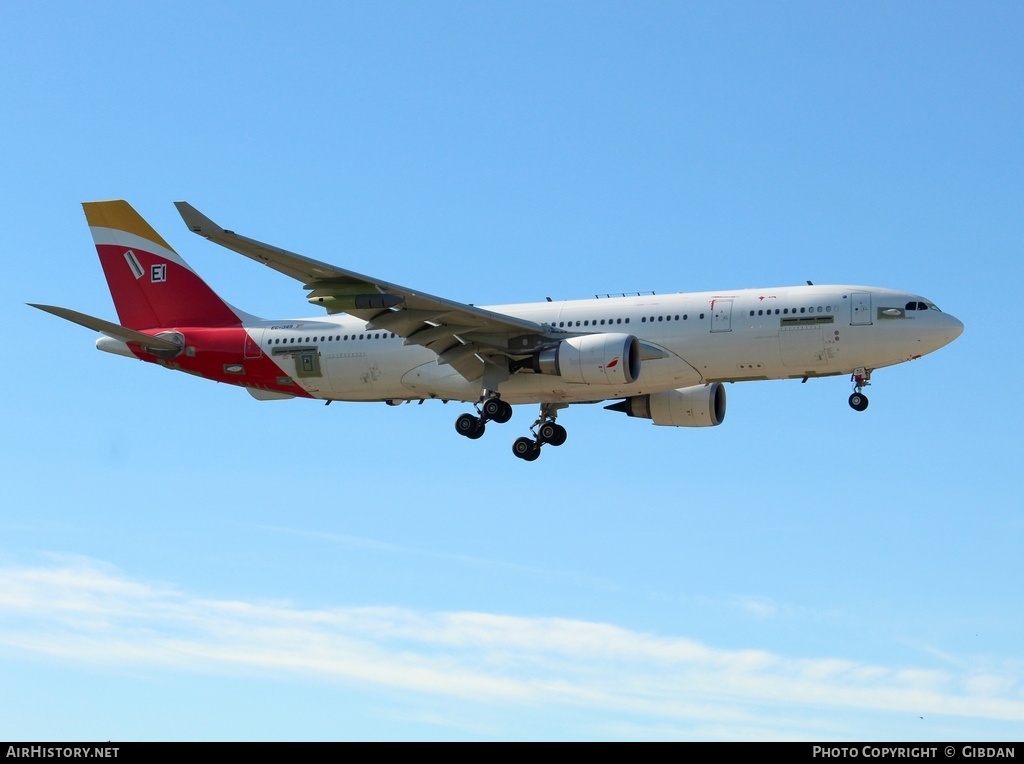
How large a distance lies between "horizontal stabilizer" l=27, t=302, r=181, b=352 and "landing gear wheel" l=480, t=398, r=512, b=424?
11.2 meters

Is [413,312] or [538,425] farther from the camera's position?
[538,425]

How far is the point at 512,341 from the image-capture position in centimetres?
4550

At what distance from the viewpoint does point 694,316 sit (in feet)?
145

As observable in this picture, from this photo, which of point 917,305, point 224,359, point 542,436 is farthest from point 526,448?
point 917,305

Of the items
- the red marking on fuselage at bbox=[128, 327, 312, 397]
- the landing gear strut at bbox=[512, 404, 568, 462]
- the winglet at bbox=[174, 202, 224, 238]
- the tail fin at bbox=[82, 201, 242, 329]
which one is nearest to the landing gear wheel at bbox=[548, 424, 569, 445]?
the landing gear strut at bbox=[512, 404, 568, 462]

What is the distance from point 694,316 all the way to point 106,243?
73.6 feet

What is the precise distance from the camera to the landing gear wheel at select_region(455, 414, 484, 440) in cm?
4741

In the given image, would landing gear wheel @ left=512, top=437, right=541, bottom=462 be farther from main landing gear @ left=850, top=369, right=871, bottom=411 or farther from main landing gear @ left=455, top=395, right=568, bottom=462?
main landing gear @ left=850, top=369, right=871, bottom=411

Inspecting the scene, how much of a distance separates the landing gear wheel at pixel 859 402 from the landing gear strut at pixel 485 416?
422 inches

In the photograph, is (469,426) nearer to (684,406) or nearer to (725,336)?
(684,406)

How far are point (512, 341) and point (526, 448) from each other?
14.9ft
